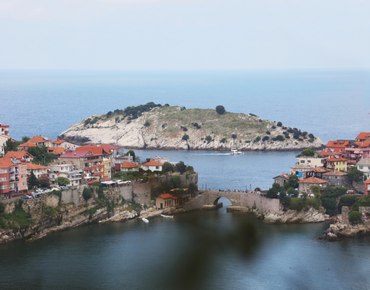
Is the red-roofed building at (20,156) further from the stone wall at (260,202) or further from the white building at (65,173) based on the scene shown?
the stone wall at (260,202)

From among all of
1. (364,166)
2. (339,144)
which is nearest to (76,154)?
(364,166)

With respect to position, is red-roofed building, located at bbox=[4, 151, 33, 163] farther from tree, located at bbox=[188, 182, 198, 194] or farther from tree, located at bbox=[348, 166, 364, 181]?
tree, located at bbox=[348, 166, 364, 181]

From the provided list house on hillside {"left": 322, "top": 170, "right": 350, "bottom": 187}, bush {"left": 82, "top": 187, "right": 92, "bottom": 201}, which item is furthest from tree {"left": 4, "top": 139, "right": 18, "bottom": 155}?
house on hillside {"left": 322, "top": 170, "right": 350, "bottom": 187}

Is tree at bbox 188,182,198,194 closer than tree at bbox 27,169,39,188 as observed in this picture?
No

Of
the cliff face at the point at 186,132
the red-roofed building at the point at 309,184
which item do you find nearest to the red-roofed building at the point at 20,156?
the red-roofed building at the point at 309,184

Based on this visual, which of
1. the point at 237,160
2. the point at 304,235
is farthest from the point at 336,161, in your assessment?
the point at 237,160

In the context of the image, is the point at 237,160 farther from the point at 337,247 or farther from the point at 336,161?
the point at 337,247
